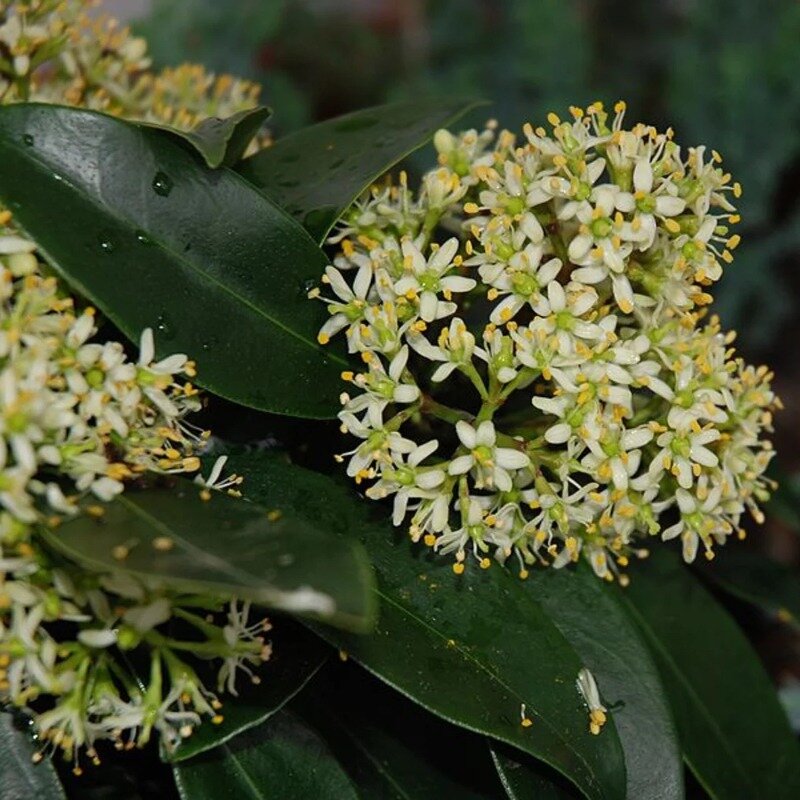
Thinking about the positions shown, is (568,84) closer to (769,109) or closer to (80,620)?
(769,109)

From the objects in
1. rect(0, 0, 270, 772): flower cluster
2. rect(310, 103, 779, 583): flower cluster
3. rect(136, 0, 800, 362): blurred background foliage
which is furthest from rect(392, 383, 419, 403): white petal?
rect(136, 0, 800, 362): blurred background foliage

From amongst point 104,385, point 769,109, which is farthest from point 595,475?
point 769,109

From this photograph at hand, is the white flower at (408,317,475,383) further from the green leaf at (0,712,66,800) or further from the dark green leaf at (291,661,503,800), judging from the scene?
the green leaf at (0,712,66,800)

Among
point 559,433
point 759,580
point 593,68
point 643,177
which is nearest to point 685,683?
point 759,580

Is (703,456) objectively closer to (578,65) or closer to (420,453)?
(420,453)

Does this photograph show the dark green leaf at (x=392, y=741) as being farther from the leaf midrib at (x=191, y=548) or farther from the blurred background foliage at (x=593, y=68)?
the blurred background foliage at (x=593, y=68)

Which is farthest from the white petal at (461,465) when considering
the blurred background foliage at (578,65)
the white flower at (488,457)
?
the blurred background foliage at (578,65)
